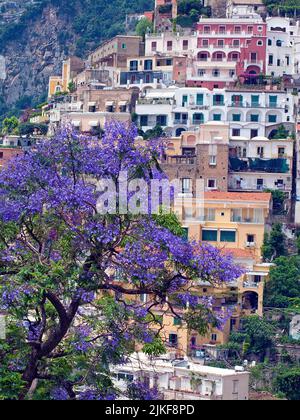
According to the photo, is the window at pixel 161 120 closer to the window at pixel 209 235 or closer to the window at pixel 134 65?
the window at pixel 134 65

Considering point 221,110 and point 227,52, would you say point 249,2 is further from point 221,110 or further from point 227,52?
point 221,110

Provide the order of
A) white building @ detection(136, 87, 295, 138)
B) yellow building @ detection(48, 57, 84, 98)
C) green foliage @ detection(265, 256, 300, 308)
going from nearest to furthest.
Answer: green foliage @ detection(265, 256, 300, 308)
white building @ detection(136, 87, 295, 138)
yellow building @ detection(48, 57, 84, 98)

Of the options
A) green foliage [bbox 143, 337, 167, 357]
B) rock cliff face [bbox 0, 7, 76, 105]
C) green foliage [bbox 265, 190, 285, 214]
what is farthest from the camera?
rock cliff face [bbox 0, 7, 76, 105]

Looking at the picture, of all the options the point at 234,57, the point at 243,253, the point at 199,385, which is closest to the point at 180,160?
the point at 243,253

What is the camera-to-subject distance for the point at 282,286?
5425cm

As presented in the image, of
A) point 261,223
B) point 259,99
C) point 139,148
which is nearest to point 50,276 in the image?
point 139,148

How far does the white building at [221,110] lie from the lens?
65.2 m

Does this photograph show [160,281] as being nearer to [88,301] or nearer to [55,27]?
[88,301]

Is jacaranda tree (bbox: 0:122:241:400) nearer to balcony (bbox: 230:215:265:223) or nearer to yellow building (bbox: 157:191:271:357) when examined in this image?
yellow building (bbox: 157:191:271:357)

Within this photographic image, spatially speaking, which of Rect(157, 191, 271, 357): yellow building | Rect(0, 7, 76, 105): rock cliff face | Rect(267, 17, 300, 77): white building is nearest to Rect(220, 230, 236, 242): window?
Rect(157, 191, 271, 357): yellow building

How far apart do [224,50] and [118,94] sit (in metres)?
5.03

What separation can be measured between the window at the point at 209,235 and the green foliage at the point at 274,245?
1646 mm

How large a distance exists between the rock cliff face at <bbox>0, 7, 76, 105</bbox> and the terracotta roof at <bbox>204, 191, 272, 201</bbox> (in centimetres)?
4296

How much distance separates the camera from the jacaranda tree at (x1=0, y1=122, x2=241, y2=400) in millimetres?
19734
